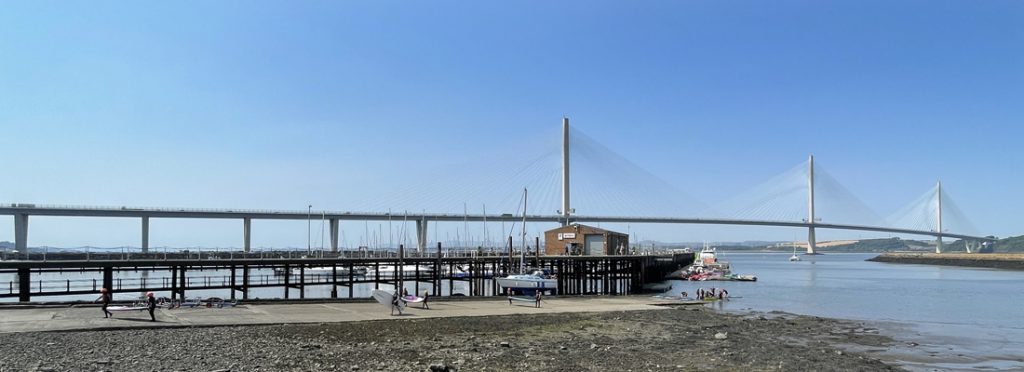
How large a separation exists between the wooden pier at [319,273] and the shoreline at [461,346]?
14072 mm

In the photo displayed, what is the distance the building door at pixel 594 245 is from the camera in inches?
2584

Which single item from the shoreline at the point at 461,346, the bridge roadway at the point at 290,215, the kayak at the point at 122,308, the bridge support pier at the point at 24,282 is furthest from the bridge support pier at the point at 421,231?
the shoreline at the point at 461,346

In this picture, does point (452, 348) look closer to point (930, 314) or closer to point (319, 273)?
point (930, 314)

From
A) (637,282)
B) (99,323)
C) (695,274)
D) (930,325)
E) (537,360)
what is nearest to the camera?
(537,360)

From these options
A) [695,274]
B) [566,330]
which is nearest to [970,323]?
[566,330]

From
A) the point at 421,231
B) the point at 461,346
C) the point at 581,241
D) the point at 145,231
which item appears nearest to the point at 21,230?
the point at 145,231

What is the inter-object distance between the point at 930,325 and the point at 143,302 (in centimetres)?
3605

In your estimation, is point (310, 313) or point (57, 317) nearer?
point (57, 317)

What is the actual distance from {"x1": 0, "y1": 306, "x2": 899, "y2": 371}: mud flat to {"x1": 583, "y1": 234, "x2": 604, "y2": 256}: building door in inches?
1410

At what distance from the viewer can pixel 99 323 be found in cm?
2373

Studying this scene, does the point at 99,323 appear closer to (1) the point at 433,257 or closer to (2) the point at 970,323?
(1) the point at 433,257

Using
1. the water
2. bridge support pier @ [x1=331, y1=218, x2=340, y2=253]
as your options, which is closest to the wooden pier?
the water

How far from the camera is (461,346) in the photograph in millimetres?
21578

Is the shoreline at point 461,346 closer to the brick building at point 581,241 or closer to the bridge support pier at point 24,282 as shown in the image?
the bridge support pier at point 24,282
